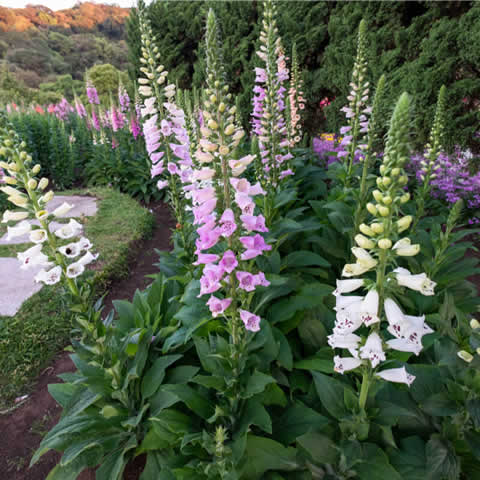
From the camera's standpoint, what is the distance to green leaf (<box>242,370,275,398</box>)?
6.38 feet

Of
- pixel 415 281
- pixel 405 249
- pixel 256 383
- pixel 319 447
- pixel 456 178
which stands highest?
pixel 405 249

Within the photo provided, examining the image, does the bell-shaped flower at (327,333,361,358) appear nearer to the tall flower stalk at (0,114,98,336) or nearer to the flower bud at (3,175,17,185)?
the tall flower stalk at (0,114,98,336)

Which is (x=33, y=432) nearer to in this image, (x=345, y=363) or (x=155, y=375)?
(x=155, y=375)

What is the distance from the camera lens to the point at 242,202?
1782mm

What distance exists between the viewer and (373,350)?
61.2 inches

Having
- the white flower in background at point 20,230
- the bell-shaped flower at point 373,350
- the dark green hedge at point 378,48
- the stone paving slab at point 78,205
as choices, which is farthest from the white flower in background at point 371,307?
the stone paving slab at point 78,205

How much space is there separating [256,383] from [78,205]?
7.37m

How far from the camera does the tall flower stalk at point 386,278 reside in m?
1.41

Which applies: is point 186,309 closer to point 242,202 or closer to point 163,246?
point 242,202

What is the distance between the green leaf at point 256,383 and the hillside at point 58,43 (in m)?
35.1

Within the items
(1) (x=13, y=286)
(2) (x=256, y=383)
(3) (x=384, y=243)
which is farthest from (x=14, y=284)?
(3) (x=384, y=243)

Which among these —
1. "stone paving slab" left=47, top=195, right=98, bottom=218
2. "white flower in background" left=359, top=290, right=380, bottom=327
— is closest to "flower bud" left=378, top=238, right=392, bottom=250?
"white flower in background" left=359, top=290, right=380, bottom=327

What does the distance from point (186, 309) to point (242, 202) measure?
48.9 inches

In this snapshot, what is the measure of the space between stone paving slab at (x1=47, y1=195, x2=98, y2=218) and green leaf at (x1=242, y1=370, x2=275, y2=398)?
6.19m
